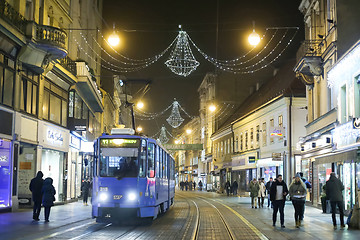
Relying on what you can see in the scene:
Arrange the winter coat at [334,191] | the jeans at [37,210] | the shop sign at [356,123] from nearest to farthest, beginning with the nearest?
the winter coat at [334,191] → the jeans at [37,210] → the shop sign at [356,123]

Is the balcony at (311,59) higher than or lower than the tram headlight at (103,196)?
higher

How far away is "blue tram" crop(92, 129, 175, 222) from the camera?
1722 centimetres

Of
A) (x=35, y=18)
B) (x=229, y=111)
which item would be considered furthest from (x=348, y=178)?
(x=229, y=111)

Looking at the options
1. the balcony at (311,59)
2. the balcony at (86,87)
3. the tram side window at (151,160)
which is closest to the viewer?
the tram side window at (151,160)

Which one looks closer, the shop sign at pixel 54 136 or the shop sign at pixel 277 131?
the shop sign at pixel 54 136

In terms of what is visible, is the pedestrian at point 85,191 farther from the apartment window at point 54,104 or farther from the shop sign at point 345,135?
the shop sign at point 345,135

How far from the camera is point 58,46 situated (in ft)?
78.3

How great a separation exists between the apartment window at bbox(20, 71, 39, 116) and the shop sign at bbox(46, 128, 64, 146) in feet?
7.11

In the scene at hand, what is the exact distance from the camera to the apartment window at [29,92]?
Answer: 23.5 meters

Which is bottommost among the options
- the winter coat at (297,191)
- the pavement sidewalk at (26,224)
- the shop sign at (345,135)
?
the pavement sidewalk at (26,224)

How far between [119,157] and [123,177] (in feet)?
2.50

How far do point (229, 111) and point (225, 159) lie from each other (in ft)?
28.4

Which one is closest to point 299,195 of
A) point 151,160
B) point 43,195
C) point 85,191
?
point 151,160

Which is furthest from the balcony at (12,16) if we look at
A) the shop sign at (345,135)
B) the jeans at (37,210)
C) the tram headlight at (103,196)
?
the shop sign at (345,135)
